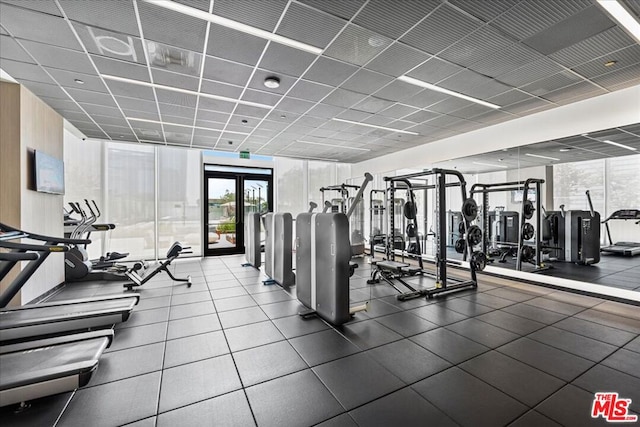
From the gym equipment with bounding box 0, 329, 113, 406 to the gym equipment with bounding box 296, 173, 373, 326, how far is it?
208 centimetres

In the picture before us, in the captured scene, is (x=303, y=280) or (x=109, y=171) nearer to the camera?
(x=303, y=280)

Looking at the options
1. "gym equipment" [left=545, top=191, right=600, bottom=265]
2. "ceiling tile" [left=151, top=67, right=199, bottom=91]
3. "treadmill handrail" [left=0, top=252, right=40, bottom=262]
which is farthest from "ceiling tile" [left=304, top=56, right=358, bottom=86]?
"gym equipment" [left=545, top=191, right=600, bottom=265]

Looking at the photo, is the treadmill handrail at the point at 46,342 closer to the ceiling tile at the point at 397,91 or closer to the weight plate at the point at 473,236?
the ceiling tile at the point at 397,91

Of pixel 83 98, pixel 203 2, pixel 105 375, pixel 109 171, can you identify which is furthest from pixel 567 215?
pixel 109 171

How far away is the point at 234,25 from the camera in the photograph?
2.87 metres

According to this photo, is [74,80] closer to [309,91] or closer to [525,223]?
[309,91]

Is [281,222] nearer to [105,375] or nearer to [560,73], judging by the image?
[105,375]

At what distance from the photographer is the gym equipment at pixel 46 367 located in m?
1.84

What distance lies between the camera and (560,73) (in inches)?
149

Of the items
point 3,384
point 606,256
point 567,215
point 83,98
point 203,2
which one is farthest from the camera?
point 606,256

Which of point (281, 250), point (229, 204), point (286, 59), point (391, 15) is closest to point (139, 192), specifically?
point (229, 204)

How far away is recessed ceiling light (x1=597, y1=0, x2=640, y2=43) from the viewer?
2564mm

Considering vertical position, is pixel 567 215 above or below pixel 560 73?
below

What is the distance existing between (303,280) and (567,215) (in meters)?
6.71
